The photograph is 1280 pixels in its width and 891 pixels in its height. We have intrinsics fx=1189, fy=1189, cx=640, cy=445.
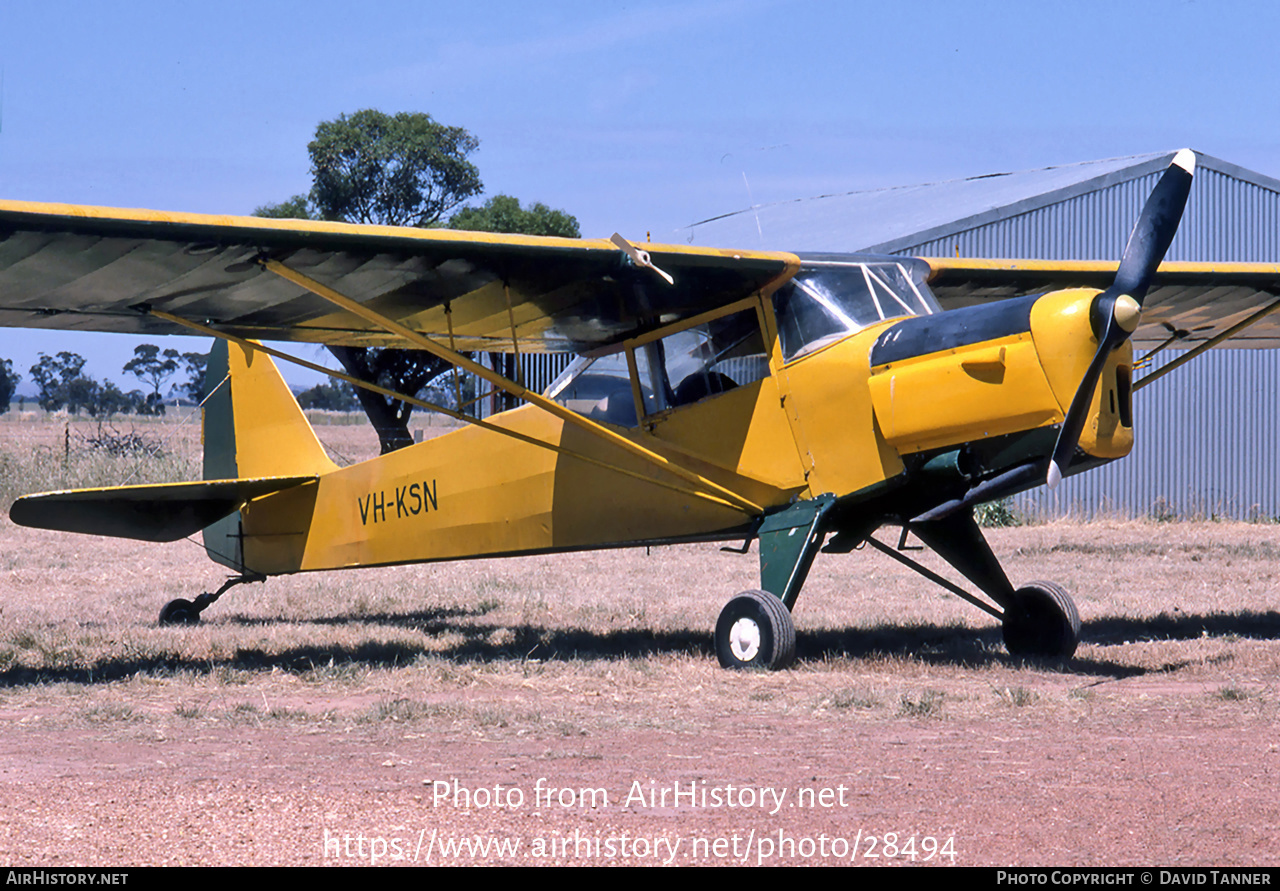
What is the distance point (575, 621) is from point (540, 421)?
2100 mm

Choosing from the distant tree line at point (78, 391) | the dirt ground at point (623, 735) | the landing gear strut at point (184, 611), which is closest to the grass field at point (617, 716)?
the dirt ground at point (623, 735)

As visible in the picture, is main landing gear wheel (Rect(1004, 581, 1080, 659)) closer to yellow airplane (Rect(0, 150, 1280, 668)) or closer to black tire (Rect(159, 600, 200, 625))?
yellow airplane (Rect(0, 150, 1280, 668))

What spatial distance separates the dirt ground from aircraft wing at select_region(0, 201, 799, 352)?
2374 millimetres

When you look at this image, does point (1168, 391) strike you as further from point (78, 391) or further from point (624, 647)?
point (78, 391)

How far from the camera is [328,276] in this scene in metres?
7.62

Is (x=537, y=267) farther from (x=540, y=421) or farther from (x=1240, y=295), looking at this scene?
(x=1240, y=295)

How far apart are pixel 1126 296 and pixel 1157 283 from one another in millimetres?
3887

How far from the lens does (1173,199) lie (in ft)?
21.1

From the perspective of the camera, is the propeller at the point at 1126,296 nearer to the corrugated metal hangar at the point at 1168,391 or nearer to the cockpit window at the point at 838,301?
the cockpit window at the point at 838,301

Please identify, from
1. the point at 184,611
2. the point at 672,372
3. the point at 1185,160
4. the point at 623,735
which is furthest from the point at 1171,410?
the point at 623,735

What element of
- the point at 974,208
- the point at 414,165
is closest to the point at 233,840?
the point at 974,208

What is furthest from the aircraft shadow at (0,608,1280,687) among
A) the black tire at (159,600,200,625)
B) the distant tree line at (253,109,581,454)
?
the distant tree line at (253,109,581,454)

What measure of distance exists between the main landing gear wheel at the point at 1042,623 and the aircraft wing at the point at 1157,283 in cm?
247

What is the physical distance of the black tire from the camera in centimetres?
1018
